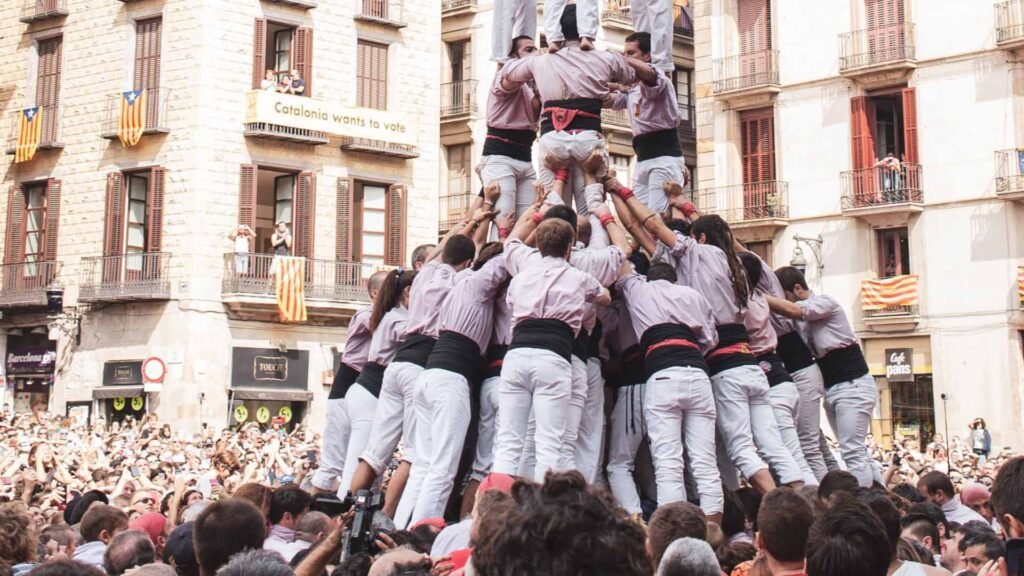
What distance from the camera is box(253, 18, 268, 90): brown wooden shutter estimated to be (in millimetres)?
38562

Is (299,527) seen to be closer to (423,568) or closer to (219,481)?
(423,568)

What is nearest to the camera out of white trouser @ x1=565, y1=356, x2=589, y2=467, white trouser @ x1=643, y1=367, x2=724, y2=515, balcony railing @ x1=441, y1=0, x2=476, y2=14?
white trouser @ x1=565, y1=356, x2=589, y2=467

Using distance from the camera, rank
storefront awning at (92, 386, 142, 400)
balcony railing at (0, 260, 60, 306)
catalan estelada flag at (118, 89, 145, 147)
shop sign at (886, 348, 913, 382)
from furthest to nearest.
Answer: balcony railing at (0, 260, 60, 306), shop sign at (886, 348, 913, 382), catalan estelada flag at (118, 89, 145, 147), storefront awning at (92, 386, 142, 400)

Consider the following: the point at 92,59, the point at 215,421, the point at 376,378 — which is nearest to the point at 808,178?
the point at 215,421

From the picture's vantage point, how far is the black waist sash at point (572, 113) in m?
12.7

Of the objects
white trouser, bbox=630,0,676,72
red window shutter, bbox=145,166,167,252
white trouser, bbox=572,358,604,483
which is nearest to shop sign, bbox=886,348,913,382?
red window shutter, bbox=145,166,167,252

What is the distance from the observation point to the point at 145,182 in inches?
1518

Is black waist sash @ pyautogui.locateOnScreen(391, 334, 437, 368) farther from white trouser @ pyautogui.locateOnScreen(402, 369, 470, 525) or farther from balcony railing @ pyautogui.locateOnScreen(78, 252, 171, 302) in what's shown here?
balcony railing @ pyautogui.locateOnScreen(78, 252, 171, 302)

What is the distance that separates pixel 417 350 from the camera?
12125 millimetres

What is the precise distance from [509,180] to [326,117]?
26398 millimetres

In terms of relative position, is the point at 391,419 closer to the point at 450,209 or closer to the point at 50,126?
the point at 50,126

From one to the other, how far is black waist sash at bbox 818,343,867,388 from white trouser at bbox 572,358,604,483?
319cm

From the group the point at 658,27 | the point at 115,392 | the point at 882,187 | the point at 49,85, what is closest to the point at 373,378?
→ the point at 658,27

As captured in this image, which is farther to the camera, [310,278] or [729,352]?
[310,278]
